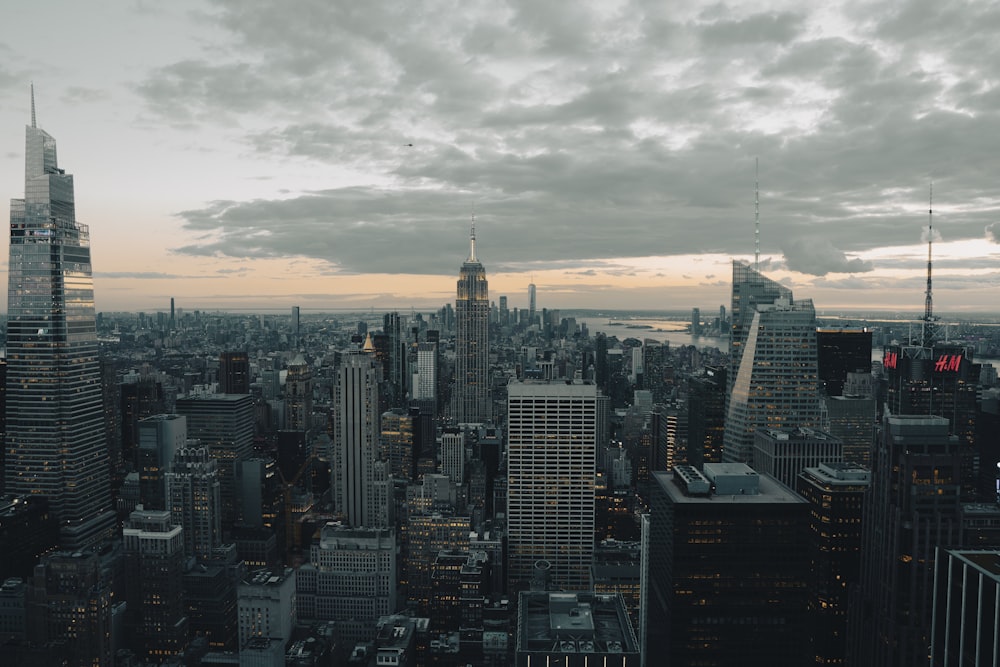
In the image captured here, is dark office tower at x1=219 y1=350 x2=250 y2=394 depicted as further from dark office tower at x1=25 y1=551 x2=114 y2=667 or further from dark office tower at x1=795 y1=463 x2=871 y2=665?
dark office tower at x1=795 y1=463 x2=871 y2=665

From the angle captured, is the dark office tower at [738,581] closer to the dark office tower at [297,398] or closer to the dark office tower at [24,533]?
the dark office tower at [24,533]

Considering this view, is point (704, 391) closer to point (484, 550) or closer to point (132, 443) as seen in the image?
point (484, 550)

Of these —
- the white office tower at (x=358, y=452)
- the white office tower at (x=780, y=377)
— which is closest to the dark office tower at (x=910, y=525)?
the white office tower at (x=780, y=377)

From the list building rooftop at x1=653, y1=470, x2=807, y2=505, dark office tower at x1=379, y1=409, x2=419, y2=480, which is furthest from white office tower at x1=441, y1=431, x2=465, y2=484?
building rooftop at x1=653, y1=470, x2=807, y2=505

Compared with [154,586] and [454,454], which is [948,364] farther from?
[154,586]

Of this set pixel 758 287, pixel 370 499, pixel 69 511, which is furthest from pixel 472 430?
pixel 69 511

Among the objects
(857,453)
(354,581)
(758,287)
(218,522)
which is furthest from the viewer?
(758,287)

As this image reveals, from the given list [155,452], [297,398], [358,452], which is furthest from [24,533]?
[297,398]
